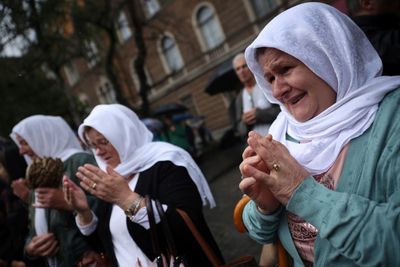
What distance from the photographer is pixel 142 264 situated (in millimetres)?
2125

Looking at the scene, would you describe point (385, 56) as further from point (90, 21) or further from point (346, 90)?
point (90, 21)

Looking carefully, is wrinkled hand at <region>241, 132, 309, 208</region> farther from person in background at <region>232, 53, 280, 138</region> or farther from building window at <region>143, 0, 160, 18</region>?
building window at <region>143, 0, 160, 18</region>

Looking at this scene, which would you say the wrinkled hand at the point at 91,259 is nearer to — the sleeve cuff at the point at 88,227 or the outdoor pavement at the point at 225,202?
the sleeve cuff at the point at 88,227

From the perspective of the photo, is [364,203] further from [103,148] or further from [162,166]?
[103,148]

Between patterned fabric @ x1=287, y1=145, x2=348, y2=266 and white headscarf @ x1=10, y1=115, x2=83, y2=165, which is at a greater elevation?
white headscarf @ x1=10, y1=115, x2=83, y2=165

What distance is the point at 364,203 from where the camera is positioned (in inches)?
43.5

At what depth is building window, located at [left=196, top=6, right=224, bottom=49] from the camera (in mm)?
20078

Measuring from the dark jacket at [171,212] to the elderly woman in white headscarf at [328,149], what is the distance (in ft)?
2.26

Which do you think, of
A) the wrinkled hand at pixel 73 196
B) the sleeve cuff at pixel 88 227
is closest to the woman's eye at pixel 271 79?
the wrinkled hand at pixel 73 196

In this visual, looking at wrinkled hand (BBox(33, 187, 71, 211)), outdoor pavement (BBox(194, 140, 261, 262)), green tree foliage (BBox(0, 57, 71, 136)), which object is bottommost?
outdoor pavement (BBox(194, 140, 261, 262))

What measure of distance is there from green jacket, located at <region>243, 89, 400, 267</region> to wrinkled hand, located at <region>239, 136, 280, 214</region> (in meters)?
0.16

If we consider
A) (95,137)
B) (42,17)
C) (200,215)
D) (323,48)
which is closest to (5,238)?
(95,137)

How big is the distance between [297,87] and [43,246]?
2.03 meters

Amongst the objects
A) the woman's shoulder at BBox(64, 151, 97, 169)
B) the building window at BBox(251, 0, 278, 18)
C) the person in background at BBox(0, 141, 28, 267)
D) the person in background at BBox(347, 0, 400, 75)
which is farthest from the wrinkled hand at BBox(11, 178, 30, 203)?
the building window at BBox(251, 0, 278, 18)
